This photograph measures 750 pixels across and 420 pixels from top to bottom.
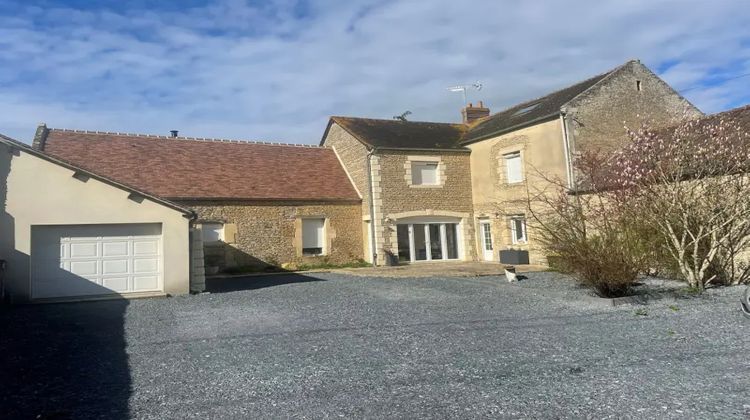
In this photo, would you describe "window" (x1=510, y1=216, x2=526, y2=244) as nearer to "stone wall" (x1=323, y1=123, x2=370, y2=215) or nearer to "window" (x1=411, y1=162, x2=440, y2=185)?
"window" (x1=411, y1=162, x2=440, y2=185)

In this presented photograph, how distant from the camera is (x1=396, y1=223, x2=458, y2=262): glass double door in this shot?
19.8 m

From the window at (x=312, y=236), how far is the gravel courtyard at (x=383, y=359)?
8608 millimetres

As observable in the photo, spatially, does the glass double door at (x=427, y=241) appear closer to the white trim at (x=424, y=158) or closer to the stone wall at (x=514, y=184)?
the stone wall at (x=514, y=184)

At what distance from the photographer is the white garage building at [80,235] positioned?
1120 centimetres

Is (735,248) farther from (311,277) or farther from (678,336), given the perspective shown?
(311,277)

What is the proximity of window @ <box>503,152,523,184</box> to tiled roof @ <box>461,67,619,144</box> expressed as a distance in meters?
0.92

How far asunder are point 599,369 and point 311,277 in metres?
11.4

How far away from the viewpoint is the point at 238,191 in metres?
18.4

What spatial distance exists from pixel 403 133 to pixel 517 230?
6017 mm

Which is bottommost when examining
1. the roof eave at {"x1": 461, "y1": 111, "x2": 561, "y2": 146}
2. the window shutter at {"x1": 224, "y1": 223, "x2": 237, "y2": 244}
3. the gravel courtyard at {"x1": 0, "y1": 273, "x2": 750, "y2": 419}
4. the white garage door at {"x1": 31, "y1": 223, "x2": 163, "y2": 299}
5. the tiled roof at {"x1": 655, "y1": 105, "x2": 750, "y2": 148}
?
the gravel courtyard at {"x1": 0, "y1": 273, "x2": 750, "y2": 419}

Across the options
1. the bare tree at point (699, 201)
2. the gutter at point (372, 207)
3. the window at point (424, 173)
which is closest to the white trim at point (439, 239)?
the gutter at point (372, 207)

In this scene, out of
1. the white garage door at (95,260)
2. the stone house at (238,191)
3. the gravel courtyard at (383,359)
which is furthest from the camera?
the stone house at (238,191)

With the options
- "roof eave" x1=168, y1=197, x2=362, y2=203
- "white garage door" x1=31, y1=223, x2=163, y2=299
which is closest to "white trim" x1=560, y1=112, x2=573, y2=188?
"roof eave" x1=168, y1=197, x2=362, y2=203

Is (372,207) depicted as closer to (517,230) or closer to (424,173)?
(424,173)
